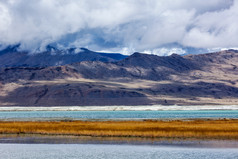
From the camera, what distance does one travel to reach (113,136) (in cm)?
4847

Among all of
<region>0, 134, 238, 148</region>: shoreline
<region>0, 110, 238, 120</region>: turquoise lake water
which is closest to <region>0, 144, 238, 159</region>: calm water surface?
<region>0, 134, 238, 148</region>: shoreline

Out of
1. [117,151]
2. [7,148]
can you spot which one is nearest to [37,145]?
[7,148]


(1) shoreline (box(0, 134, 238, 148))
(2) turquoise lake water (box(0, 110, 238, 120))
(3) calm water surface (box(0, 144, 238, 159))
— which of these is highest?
(2) turquoise lake water (box(0, 110, 238, 120))

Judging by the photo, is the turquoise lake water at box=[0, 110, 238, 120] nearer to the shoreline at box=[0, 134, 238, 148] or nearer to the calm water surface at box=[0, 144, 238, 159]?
the shoreline at box=[0, 134, 238, 148]

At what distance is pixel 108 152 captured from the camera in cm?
3719

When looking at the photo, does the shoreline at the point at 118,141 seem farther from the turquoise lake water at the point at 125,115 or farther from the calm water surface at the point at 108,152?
the turquoise lake water at the point at 125,115

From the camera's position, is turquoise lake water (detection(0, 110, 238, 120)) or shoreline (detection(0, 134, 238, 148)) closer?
shoreline (detection(0, 134, 238, 148))

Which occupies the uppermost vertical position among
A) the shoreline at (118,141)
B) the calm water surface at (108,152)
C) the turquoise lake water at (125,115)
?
the turquoise lake water at (125,115)

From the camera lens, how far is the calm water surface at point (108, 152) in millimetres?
35062

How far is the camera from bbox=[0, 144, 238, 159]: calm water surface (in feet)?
115

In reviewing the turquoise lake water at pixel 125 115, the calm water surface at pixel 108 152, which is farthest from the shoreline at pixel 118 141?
the turquoise lake water at pixel 125 115

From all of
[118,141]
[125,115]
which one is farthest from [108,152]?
[125,115]

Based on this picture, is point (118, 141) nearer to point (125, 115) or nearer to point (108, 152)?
point (108, 152)

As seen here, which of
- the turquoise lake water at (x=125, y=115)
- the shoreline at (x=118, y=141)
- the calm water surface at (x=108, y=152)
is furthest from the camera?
the turquoise lake water at (x=125, y=115)
